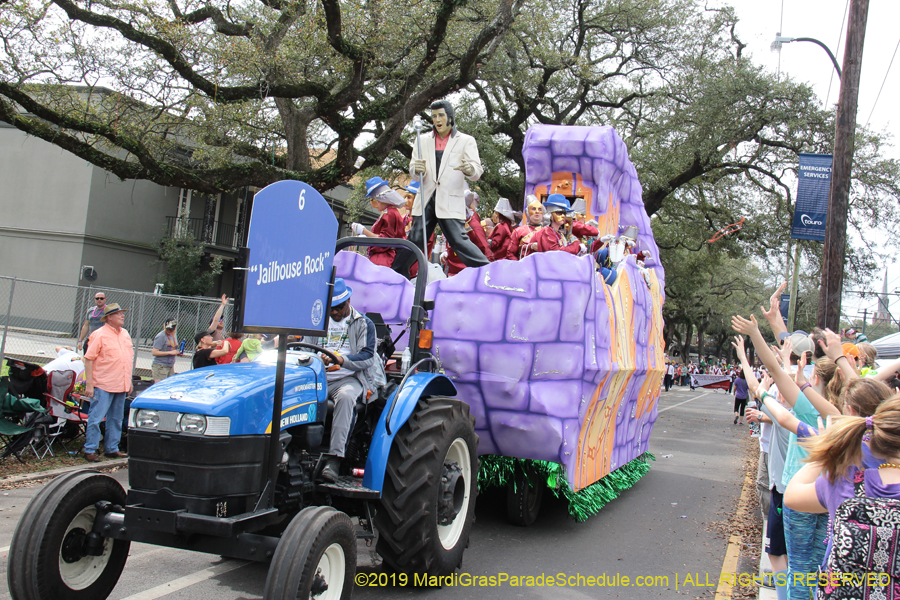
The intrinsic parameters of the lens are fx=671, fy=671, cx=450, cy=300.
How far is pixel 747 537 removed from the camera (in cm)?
641

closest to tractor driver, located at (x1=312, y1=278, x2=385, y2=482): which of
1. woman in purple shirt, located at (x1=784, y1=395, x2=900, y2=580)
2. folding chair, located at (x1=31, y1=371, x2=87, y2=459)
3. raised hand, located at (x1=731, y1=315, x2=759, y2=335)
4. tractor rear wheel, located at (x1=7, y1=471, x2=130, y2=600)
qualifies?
tractor rear wheel, located at (x1=7, y1=471, x2=130, y2=600)

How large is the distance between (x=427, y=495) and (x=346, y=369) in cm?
93

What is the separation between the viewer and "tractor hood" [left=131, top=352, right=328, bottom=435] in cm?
329

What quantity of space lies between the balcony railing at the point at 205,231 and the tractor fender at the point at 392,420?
2252 centimetres

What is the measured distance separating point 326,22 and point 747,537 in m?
10.1

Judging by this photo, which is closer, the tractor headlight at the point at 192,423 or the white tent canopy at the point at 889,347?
the tractor headlight at the point at 192,423

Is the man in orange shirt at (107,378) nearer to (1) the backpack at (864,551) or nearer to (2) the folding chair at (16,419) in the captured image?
(2) the folding chair at (16,419)

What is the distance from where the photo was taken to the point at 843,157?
8.77 metres

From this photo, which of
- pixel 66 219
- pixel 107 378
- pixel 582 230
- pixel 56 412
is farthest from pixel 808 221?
pixel 66 219

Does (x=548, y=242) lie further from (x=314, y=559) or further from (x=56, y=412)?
(x=56, y=412)

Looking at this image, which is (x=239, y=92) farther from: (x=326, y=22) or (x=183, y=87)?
(x=326, y=22)

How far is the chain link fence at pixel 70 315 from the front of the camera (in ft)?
34.4

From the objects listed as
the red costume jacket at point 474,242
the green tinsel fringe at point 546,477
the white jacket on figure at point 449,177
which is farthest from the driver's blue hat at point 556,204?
the green tinsel fringe at point 546,477

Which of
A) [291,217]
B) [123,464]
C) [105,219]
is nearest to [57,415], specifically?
[123,464]
